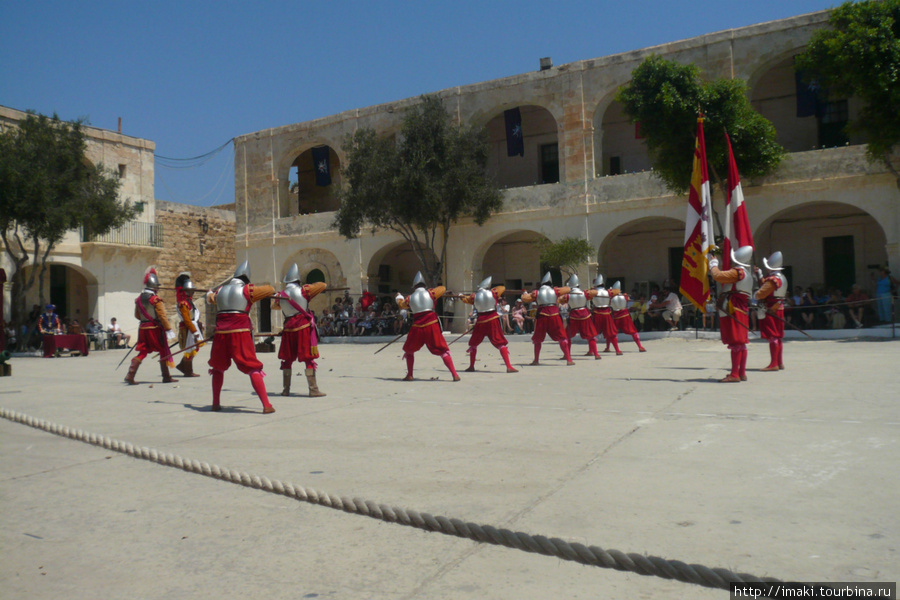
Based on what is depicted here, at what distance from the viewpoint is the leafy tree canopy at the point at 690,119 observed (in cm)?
1830

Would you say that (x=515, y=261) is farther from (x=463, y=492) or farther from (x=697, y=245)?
(x=463, y=492)

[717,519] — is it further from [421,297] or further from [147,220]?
[147,220]

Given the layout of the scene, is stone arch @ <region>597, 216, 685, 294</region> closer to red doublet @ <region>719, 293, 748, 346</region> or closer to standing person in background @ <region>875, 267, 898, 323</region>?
standing person in background @ <region>875, 267, 898, 323</region>

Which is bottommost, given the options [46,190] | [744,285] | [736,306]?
[736,306]

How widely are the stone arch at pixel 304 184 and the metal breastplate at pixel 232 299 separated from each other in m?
21.7

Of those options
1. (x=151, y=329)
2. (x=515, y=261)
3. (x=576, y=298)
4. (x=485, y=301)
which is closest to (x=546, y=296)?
(x=485, y=301)

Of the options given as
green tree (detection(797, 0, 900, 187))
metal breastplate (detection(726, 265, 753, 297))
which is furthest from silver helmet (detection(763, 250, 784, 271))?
green tree (detection(797, 0, 900, 187))

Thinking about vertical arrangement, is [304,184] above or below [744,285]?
above

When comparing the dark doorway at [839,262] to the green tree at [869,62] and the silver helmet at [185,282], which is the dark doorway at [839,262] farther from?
the silver helmet at [185,282]

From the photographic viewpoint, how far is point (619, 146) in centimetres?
2511

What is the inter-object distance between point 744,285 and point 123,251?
1019 inches

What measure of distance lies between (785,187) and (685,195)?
2.62m

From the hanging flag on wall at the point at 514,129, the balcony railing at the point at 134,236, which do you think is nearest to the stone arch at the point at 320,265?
the balcony railing at the point at 134,236

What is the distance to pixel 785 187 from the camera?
19719mm
